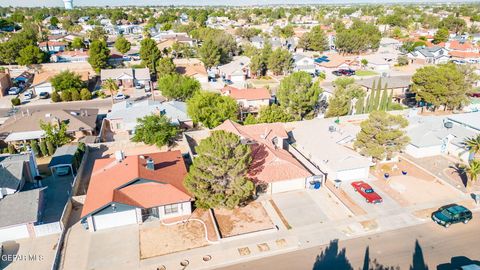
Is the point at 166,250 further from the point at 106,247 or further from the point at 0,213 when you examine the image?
the point at 0,213

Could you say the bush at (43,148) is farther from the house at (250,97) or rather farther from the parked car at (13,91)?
the parked car at (13,91)

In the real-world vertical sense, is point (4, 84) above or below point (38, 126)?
above

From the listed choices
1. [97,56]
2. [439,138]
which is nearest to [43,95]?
[97,56]

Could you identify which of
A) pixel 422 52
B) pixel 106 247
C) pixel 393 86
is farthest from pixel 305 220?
pixel 422 52

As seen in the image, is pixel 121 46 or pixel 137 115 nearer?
pixel 137 115

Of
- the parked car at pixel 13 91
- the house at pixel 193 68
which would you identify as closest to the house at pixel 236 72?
the house at pixel 193 68

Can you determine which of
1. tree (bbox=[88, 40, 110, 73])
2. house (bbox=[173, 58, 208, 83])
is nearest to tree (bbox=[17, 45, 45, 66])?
tree (bbox=[88, 40, 110, 73])

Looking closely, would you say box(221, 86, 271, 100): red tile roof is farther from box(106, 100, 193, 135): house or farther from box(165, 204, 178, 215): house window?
box(165, 204, 178, 215): house window

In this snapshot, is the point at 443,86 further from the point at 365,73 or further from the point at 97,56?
the point at 97,56
